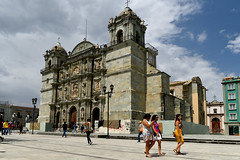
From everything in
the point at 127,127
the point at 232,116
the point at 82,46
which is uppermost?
the point at 82,46

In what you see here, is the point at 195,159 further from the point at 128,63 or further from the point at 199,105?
the point at 199,105

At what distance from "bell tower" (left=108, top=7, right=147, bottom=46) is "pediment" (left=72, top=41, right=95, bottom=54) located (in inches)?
192

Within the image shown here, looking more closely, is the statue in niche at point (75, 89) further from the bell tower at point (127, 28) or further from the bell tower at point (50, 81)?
the bell tower at point (127, 28)

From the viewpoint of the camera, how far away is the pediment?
116ft

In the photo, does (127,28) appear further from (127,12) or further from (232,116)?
(232,116)

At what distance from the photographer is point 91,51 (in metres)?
34.0

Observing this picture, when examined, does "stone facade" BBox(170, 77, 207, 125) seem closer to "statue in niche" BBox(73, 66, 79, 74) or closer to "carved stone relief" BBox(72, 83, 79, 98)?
"carved stone relief" BBox(72, 83, 79, 98)

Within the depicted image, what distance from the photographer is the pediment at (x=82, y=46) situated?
35.3 metres

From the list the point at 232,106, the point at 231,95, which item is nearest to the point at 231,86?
the point at 231,95

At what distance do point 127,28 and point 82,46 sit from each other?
1019cm

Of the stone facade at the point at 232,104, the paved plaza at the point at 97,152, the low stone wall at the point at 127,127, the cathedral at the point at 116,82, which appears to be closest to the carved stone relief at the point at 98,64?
the cathedral at the point at 116,82

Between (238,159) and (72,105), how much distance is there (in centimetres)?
3094

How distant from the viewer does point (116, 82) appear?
28859mm

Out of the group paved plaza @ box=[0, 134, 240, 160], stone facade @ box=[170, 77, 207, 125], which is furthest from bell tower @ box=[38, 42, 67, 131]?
paved plaza @ box=[0, 134, 240, 160]
